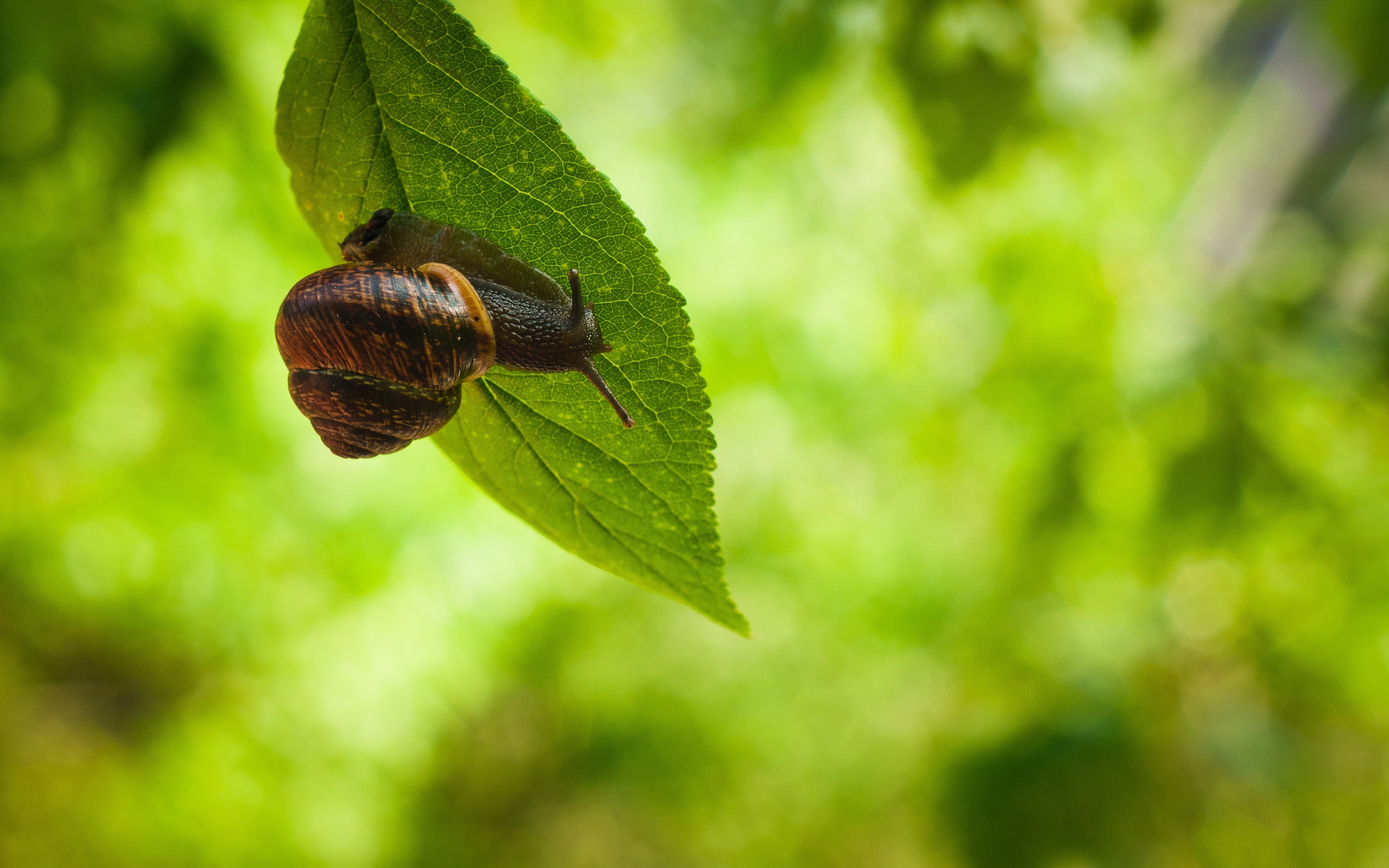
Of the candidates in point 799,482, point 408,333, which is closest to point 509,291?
point 408,333

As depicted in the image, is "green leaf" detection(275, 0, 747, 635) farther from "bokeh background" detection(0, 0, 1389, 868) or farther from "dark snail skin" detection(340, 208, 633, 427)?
"bokeh background" detection(0, 0, 1389, 868)

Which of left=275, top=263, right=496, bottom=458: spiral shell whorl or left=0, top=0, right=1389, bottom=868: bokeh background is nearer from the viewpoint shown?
left=275, top=263, right=496, bottom=458: spiral shell whorl

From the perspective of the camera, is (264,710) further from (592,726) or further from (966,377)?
(966,377)

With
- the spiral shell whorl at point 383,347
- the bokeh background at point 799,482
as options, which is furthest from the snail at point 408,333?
the bokeh background at point 799,482

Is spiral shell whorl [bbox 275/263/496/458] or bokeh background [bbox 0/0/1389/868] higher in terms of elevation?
bokeh background [bbox 0/0/1389/868]

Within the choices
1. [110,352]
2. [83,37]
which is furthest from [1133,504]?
[110,352]

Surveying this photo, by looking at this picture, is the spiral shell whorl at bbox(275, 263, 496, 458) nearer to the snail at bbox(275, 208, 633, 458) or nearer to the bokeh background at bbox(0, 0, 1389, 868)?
the snail at bbox(275, 208, 633, 458)

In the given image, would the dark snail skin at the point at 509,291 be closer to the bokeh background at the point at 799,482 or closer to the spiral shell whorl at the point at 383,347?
the spiral shell whorl at the point at 383,347

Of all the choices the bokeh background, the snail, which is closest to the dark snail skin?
the snail
